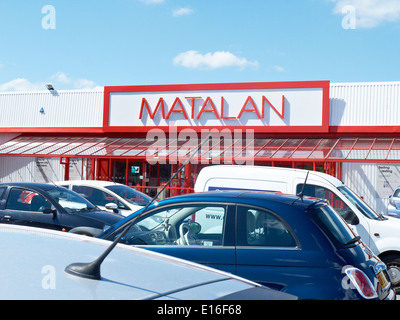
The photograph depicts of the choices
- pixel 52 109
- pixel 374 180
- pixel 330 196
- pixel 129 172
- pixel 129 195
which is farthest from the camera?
pixel 52 109

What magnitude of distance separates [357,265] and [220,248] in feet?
4.06

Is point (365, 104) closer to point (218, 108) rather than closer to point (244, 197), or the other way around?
point (218, 108)

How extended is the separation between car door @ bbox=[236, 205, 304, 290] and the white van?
10.7 ft

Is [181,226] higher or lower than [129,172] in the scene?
lower

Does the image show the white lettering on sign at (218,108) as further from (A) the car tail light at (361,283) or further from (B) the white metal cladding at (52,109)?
(A) the car tail light at (361,283)

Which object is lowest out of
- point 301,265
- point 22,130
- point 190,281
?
point 301,265

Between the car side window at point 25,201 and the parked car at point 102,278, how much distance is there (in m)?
6.71

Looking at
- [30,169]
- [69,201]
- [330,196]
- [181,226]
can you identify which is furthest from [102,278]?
[30,169]

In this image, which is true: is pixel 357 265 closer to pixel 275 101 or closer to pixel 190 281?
pixel 190 281

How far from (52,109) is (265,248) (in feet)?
78.5

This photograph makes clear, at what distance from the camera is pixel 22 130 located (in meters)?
26.8

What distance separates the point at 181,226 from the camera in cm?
530

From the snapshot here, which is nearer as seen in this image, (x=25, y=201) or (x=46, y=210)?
(x=46, y=210)
